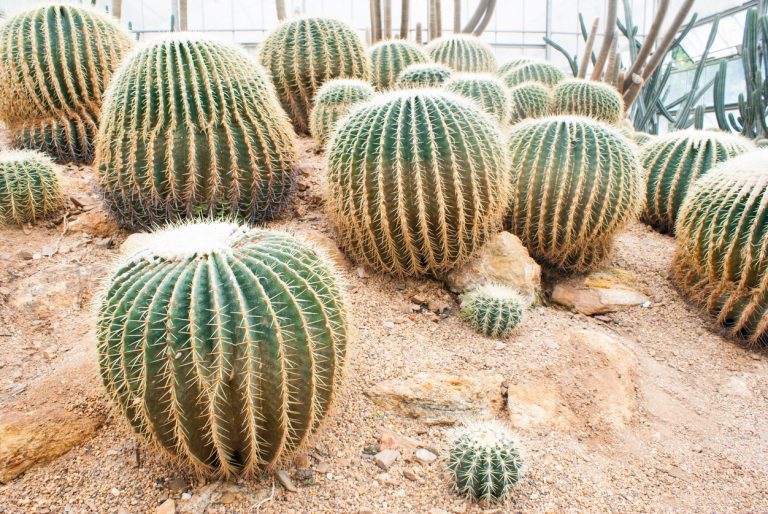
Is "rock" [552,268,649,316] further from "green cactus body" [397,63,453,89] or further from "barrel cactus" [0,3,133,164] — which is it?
"barrel cactus" [0,3,133,164]

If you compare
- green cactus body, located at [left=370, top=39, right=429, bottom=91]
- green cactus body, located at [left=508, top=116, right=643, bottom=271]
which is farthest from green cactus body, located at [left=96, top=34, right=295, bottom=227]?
green cactus body, located at [left=370, top=39, right=429, bottom=91]

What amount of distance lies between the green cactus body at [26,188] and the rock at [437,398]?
2531mm

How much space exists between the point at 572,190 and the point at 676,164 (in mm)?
1442

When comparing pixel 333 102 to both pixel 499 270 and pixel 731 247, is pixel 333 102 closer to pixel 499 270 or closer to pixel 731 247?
pixel 499 270

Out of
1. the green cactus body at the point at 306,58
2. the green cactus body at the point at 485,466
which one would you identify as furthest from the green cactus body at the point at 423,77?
the green cactus body at the point at 485,466

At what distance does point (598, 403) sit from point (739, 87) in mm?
16716

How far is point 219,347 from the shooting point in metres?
1.88

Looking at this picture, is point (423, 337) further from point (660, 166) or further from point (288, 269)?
point (660, 166)

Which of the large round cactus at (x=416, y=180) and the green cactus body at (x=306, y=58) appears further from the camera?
the green cactus body at (x=306, y=58)

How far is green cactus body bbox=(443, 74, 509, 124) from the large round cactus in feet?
4.12

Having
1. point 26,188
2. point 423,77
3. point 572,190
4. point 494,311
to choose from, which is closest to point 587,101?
point 423,77

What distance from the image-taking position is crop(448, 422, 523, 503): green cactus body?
6.97 feet

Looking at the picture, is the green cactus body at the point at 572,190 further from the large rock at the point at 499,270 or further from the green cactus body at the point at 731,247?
the green cactus body at the point at 731,247

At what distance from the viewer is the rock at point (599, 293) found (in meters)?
3.78
